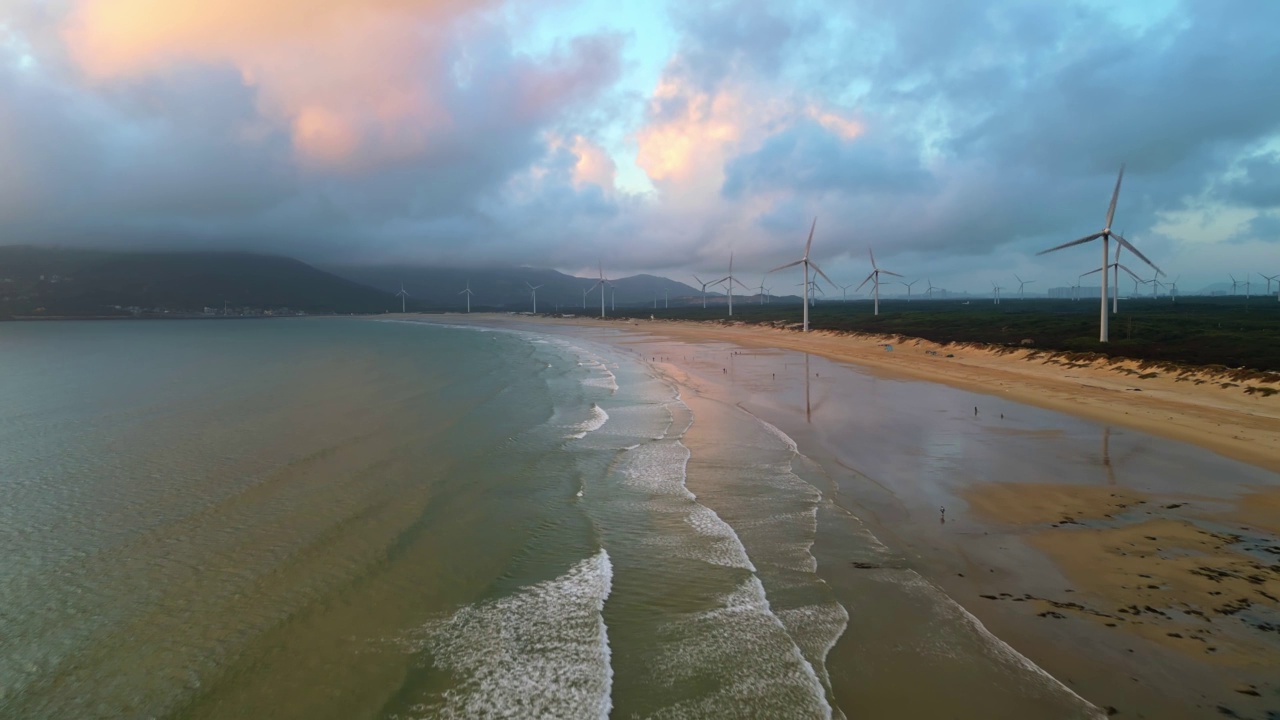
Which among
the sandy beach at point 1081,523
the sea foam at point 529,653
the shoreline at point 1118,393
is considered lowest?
the sea foam at point 529,653

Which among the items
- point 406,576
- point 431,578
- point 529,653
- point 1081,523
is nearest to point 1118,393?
point 1081,523

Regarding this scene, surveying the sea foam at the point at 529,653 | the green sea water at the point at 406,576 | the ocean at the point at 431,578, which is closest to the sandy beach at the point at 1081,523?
the ocean at the point at 431,578

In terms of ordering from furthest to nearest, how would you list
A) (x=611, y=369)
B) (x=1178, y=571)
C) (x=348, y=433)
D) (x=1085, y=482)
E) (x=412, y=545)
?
(x=611, y=369) < (x=348, y=433) < (x=1085, y=482) < (x=412, y=545) < (x=1178, y=571)

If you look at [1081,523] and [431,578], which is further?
[1081,523]

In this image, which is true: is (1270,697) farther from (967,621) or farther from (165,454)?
(165,454)

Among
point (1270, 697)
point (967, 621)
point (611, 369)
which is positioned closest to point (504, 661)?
point (967, 621)

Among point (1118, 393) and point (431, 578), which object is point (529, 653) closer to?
point (431, 578)

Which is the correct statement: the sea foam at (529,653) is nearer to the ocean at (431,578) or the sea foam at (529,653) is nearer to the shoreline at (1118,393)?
the ocean at (431,578)
